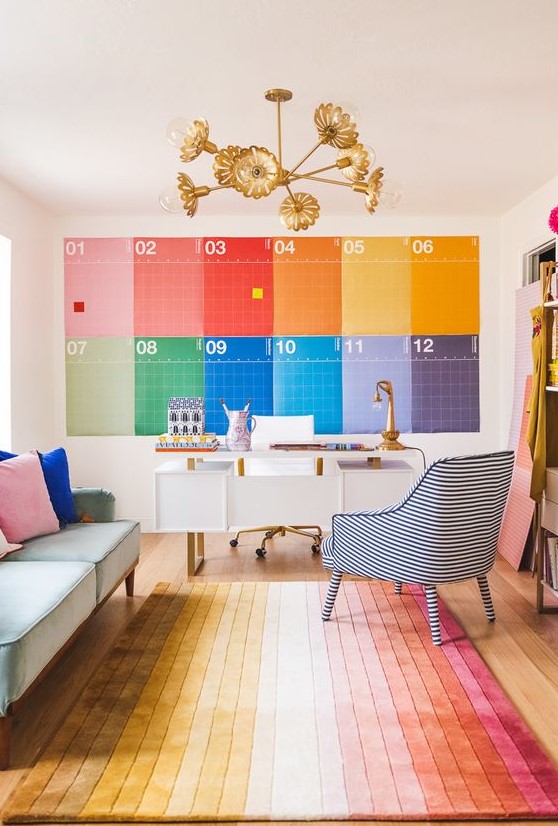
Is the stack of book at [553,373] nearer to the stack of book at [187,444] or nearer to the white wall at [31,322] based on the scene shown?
the stack of book at [187,444]

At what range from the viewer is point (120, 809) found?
2.10 meters

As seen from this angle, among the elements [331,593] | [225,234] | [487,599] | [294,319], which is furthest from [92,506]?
[225,234]

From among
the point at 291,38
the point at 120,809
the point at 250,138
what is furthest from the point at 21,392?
the point at 120,809

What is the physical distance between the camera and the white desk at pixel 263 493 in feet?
14.5

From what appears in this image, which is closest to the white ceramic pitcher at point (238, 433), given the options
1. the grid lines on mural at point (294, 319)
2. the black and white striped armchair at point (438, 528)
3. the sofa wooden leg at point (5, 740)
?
the black and white striped armchair at point (438, 528)

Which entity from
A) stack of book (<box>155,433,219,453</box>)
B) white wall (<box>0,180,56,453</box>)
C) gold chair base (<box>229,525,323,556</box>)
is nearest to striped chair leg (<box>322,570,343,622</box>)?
stack of book (<box>155,433,219,453</box>)

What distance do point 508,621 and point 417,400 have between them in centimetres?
257

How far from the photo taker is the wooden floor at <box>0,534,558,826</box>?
266 centimetres

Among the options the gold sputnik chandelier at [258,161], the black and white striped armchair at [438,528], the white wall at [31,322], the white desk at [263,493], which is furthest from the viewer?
the white wall at [31,322]

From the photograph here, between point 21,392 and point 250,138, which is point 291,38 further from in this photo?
point 21,392

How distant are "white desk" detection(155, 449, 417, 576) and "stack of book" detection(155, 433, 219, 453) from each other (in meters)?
0.04

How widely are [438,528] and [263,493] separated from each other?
1359 mm

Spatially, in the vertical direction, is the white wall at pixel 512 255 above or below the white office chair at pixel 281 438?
above

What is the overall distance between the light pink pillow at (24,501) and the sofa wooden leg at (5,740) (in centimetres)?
137
